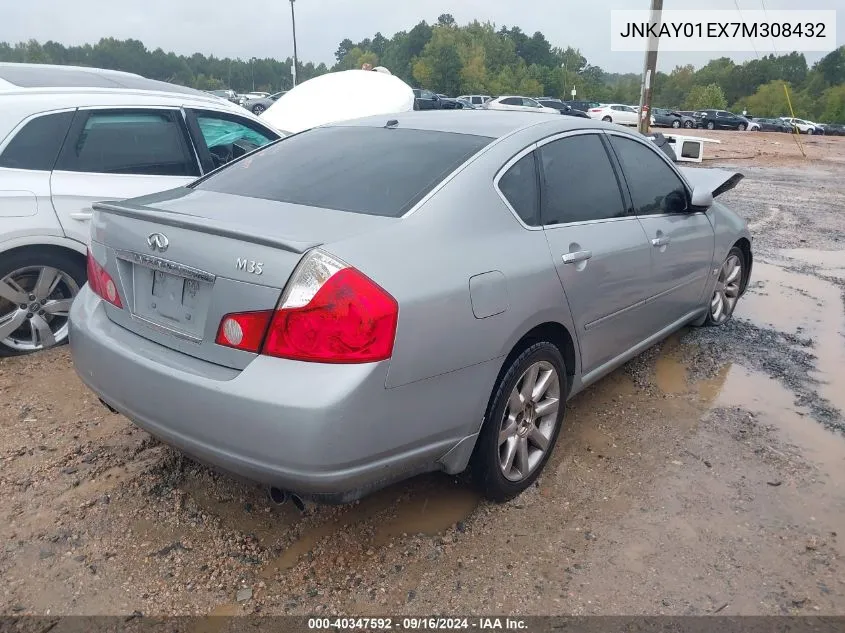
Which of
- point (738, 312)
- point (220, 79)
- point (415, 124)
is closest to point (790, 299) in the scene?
point (738, 312)

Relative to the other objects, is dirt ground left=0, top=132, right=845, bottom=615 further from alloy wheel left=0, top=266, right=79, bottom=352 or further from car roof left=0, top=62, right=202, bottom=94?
car roof left=0, top=62, right=202, bottom=94

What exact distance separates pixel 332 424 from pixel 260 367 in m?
0.31

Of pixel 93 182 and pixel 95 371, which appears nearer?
pixel 95 371

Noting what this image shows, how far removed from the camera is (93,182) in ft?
14.3

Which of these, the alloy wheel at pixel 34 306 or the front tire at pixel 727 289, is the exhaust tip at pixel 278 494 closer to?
the alloy wheel at pixel 34 306

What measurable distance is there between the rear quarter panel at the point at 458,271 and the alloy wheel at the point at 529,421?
256 mm

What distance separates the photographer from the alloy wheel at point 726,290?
17.1 feet

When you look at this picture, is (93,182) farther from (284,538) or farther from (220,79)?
(220,79)

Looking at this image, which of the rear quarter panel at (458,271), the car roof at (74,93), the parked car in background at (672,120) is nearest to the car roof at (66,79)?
the car roof at (74,93)

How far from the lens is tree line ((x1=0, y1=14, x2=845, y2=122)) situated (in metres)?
80.1

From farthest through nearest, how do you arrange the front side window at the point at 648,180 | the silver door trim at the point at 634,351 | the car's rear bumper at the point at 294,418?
the front side window at the point at 648,180 → the silver door trim at the point at 634,351 → the car's rear bumper at the point at 294,418

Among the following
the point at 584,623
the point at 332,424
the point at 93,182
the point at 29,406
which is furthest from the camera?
the point at 93,182

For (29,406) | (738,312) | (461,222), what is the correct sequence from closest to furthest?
(461,222)
(29,406)
(738,312)

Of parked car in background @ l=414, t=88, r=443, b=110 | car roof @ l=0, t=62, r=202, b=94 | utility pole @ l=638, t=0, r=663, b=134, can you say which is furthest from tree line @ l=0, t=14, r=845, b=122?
car roof @ l=0, t=62, r=202, b=94
